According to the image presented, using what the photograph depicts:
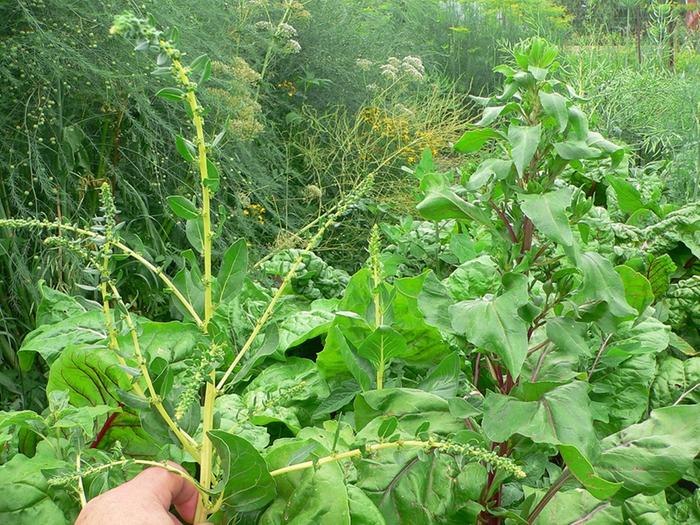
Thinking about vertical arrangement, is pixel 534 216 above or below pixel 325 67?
above

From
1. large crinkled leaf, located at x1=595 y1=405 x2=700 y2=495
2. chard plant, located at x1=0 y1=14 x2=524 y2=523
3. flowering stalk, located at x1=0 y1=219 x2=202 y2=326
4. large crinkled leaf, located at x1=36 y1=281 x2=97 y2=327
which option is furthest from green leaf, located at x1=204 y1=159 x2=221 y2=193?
large crinkled leaf, located at x1=36 y1=281 x2=97 y2=327

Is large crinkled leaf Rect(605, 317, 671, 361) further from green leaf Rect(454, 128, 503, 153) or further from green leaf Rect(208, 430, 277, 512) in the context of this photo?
green leaf Rect(208, 430, 277, 512)

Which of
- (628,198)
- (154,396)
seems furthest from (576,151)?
(628,198)

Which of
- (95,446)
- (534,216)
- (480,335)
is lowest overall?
(95,446)

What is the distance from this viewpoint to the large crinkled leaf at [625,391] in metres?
1.29

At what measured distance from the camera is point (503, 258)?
105cm

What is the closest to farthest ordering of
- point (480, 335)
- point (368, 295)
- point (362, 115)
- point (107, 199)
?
point (107, 199), point (480, 335), point (368, 295), point (362, 115)

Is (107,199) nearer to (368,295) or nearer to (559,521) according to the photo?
(368,295)

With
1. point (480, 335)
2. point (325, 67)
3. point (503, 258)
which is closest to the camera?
point (480, 335)

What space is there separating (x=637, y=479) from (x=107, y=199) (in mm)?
728

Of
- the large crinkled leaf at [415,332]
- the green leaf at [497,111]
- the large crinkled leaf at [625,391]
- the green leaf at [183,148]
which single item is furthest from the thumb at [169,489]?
the large crinkled leaf at [625,391]

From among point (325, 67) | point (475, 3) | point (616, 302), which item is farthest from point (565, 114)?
point (475, 3)

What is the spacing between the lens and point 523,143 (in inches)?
36.9

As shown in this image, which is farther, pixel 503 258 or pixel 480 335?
pixel 503 258
